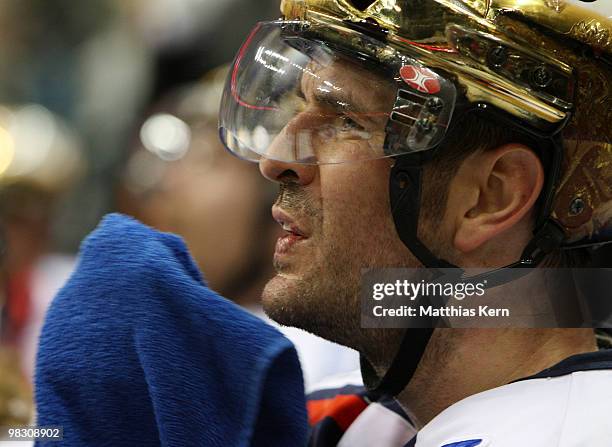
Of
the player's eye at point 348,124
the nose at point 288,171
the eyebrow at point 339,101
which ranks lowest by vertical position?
the nose at point 288,171

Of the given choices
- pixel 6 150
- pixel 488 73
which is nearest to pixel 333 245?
pixel 488 73

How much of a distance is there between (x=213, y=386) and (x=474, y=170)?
0.54 metres

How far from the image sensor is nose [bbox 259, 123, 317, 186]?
1688 mm

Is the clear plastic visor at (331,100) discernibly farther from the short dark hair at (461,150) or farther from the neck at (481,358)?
the neck at (481,358)

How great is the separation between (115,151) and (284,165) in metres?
2.86

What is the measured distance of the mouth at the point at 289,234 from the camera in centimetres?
172

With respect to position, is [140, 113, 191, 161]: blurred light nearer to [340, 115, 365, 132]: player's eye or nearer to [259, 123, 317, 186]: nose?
[259, 123, 317, 186]: nose

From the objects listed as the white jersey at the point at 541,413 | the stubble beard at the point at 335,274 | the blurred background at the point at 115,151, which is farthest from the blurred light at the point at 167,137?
the white jersey at the point at 541,413

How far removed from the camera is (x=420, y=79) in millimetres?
1596

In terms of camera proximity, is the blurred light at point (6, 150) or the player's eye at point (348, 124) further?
the blurred light at point (6, 150)

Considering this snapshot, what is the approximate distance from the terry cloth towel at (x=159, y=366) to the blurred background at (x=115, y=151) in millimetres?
1030

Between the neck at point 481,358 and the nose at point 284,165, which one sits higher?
the nose at point 284,165

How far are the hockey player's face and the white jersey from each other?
9.8 inches

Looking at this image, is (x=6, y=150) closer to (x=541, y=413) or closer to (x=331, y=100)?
(x=331, y=100)
